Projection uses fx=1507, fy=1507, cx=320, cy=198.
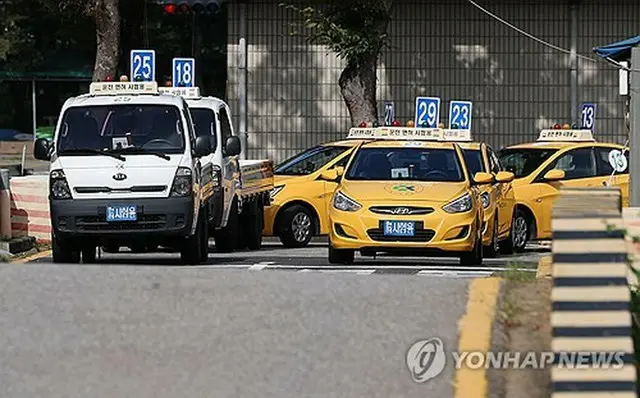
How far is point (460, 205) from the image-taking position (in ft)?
56.8

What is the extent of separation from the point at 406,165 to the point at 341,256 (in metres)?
1.43

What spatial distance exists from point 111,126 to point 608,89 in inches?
683

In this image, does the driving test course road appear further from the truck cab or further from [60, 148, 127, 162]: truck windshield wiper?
[60, 148, 127, 162]: truck windshield wiper

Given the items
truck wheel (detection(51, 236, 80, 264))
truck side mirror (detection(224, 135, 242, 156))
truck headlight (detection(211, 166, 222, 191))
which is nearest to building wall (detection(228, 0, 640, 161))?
truck headlight (detection(211, 166, 222, 191))

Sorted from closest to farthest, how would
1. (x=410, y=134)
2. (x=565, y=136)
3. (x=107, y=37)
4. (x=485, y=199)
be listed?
(x=485, y=199) → (x=410, y=134) → (x=565, y=136) → (x=107, y=37)

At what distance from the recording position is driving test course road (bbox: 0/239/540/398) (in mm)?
7961


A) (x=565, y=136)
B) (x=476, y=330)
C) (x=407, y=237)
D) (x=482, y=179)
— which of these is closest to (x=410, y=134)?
(x=482, y=179)

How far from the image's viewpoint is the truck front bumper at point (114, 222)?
55.0ft

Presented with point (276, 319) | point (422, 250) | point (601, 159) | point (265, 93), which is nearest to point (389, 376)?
point (276, 319)

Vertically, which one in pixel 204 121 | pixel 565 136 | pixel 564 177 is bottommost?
pixel 564 177

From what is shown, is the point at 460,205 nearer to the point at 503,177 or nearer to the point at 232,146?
the point at 503,177

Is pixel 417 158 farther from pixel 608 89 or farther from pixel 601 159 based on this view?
pixel 608 89

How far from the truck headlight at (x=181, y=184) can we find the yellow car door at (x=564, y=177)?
6.77 m

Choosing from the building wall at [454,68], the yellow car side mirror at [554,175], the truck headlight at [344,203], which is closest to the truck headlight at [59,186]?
the truck headlight at [344,203]
